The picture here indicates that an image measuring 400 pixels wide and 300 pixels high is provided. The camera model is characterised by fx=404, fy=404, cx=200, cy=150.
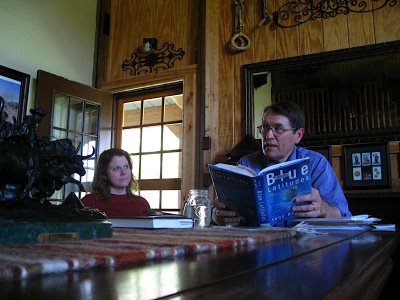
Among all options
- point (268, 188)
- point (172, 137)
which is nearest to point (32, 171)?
point (268, 188)

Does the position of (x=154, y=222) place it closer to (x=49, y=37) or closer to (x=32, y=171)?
(x=32, y=171)

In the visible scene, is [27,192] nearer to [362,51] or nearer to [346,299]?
[346,299]

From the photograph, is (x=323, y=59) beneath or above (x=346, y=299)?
above

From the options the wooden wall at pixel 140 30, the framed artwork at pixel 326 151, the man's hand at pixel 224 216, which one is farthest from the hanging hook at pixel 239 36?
the man's hand at pixel 224 216

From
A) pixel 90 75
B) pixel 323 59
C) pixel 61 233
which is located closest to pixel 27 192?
pixel 61 233

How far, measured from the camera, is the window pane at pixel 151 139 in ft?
10.9

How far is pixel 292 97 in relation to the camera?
8.63 ft

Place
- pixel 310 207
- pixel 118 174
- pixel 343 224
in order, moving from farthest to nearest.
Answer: pixel 118 174 < pixel 310 207 < pixel 343 224

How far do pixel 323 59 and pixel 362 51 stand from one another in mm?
237

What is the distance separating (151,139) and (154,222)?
96.0 inches

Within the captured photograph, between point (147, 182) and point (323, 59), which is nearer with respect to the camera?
point (323, 59)

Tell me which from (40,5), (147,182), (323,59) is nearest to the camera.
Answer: (323,59)

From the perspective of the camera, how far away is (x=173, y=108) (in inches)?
128

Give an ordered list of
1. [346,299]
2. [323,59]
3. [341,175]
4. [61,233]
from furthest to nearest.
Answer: [323,59] < [341,175] < [61,233] < [346,299]
